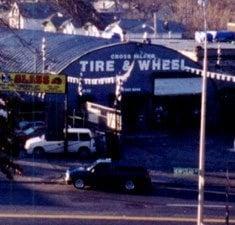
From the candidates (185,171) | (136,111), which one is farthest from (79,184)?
(136,111)

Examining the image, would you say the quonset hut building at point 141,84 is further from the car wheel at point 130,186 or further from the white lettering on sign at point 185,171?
the car wheel at point 130,186

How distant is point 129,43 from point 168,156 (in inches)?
197

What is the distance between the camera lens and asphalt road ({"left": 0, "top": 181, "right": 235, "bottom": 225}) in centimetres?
1307

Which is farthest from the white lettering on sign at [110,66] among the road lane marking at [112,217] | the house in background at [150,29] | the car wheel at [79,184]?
the house in background at [150,29]

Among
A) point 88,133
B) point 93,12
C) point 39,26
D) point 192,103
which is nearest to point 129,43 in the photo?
point 192,103

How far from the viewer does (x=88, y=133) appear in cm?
1998

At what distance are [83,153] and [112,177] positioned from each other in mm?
4058

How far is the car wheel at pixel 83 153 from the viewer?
19.8 m

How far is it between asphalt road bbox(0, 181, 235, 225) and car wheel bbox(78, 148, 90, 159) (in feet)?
11.8

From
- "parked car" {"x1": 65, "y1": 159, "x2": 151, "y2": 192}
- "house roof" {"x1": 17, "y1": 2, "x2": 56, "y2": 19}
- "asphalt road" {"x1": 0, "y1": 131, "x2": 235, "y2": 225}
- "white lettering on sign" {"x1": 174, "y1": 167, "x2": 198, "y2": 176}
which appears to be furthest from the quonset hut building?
"house roof" {"x1": 17, "y1": 2, "x2": 56, "y2": 19}

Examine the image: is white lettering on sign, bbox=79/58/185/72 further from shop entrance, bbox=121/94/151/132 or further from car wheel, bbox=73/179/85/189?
car wheel, bbox=73/179/85/189

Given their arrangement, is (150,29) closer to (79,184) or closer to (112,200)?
(79,184)

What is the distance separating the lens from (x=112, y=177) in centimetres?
1591

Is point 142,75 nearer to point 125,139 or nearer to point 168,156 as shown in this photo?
point 125,139
